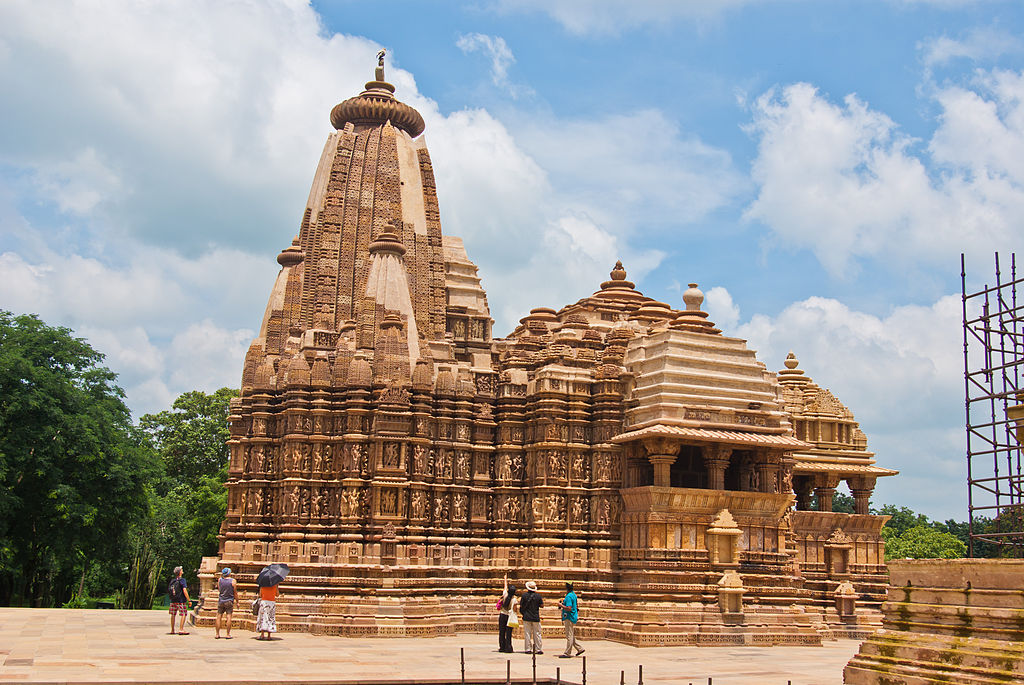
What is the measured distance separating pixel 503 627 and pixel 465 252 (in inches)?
639

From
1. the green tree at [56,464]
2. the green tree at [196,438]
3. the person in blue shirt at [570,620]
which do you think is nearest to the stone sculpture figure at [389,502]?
the person in blue shirt at [570,620]

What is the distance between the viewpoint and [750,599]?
27234 mm

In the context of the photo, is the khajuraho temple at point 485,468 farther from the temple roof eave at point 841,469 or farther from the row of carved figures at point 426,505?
the temple roof eave at point 841,469

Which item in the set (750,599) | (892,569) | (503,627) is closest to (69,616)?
(503,627)

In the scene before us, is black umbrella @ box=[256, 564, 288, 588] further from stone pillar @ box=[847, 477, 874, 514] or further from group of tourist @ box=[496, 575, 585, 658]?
stone pillar @ box=[847, 477, 874, 514]

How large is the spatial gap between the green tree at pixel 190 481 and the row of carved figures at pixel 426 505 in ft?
57.1

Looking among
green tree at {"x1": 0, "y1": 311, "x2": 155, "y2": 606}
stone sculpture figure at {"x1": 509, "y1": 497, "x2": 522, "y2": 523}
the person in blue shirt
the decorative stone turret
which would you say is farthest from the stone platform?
green tree at {"x1": 0, "y1": 311, "x2": 155, "y2": 606}

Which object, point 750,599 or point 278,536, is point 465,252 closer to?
point 278,536

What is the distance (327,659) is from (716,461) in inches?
497

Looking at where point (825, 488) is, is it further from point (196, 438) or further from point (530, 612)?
point (196, 438)

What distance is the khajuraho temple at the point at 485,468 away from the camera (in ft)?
86.5

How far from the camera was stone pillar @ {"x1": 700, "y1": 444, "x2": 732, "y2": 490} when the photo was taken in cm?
2780

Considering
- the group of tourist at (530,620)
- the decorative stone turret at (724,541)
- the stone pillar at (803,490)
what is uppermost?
the stone pillar at (803,490)

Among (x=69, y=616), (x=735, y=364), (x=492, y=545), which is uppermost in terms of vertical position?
(x=735, y=364)
